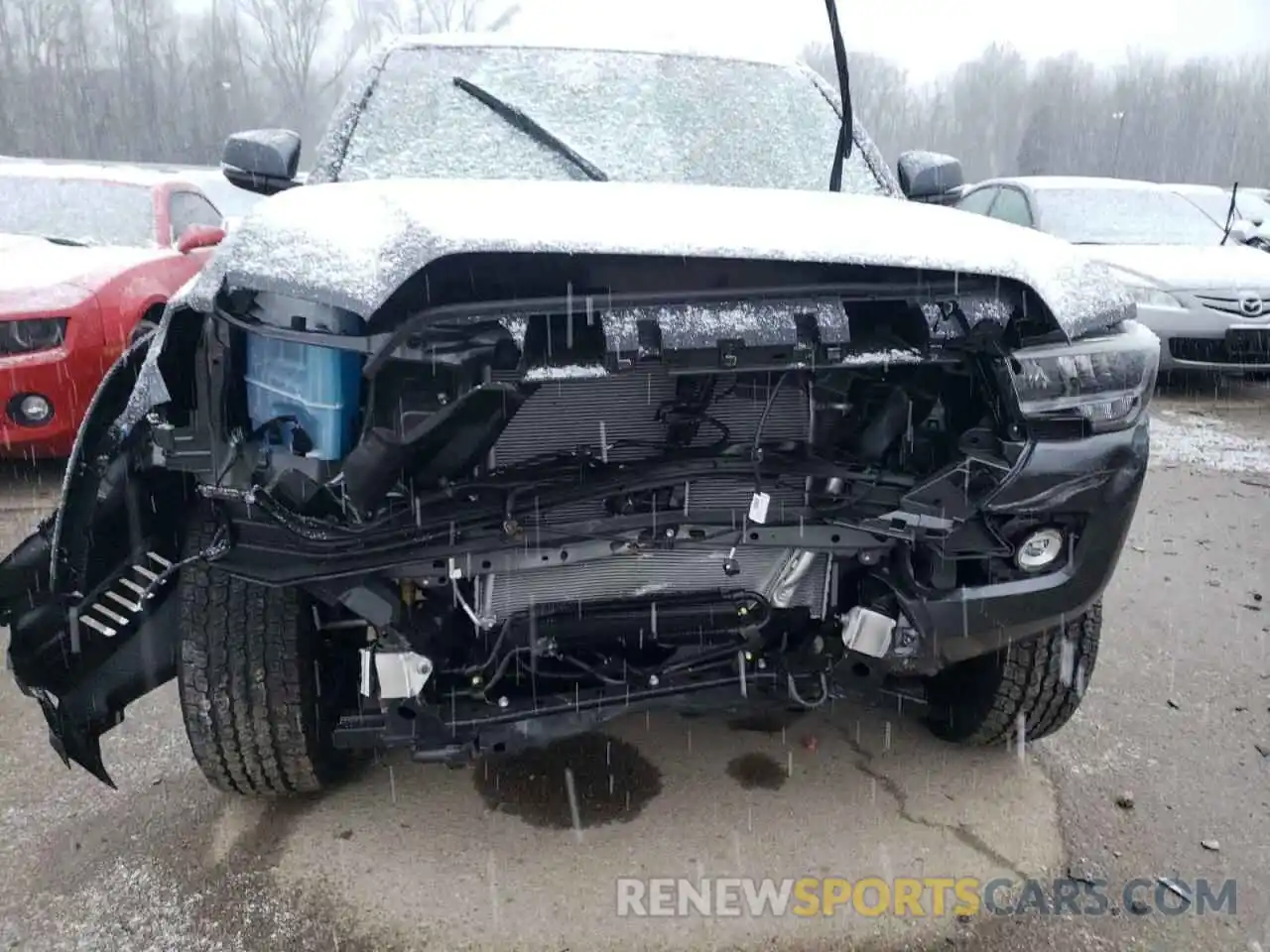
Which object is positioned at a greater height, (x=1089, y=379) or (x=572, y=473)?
(x=1089, y=379)

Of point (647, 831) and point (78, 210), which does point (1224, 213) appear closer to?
point (647, 831)

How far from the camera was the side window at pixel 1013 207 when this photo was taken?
7.67 meters

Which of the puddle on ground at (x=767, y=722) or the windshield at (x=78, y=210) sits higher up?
the windshield at (x=78, y=210)

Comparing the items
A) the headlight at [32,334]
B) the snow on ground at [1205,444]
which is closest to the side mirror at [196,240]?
the headlight at [32,334]

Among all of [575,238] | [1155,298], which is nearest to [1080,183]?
[1155,298]

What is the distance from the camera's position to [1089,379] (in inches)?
73.2

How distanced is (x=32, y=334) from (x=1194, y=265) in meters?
7.00

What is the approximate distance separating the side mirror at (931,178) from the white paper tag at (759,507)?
1.95m

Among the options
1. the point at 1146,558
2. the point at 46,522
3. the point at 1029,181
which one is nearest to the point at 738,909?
the point at 46,522

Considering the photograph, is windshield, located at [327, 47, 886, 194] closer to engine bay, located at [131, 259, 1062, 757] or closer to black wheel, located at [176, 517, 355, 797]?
engine bay, located at [131, 259, 1062, 757]

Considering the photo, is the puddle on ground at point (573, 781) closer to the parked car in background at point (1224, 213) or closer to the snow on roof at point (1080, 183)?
the snow on roof at point (1080, 183)

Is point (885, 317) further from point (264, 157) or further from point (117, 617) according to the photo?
point (264, 157)

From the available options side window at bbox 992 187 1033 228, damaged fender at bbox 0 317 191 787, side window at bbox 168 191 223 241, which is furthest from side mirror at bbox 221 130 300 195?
side window at bbox 992 187 1033 228

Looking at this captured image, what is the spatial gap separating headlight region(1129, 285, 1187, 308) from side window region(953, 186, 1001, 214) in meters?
1.90
